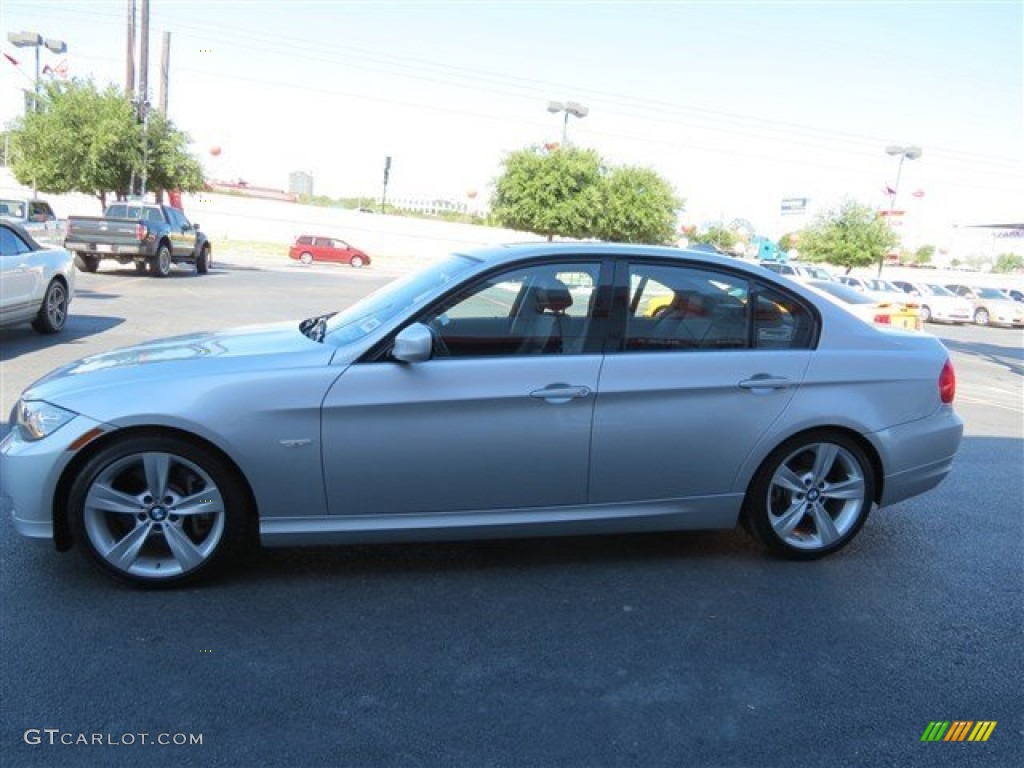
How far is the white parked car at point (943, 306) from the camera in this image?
33531mm

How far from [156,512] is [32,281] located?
789 cm

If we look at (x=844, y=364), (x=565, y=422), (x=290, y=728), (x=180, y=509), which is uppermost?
(x=844, y=364)

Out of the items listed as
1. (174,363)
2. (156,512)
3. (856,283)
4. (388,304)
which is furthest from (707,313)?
(856,283)

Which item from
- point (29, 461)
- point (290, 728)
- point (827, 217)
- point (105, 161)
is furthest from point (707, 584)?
point (827, 217)

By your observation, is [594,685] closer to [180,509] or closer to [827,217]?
[180,509]

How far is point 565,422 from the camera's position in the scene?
3947 mm

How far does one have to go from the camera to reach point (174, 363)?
389 centimetres

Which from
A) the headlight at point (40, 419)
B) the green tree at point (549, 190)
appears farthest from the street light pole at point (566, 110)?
the headlight at point (40, 419)

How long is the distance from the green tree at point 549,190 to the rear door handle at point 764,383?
40.7m

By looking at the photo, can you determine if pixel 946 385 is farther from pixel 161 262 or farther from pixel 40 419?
pixel 161 262

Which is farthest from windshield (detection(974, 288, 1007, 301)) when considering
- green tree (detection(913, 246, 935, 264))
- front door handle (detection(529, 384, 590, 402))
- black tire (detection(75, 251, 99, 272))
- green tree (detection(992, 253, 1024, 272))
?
green tree (detection(992, 253, 1024, 272))

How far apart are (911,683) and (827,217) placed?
49679 mm

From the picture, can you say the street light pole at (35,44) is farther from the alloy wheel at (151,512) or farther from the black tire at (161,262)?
the alloy wheel at (151,512)
